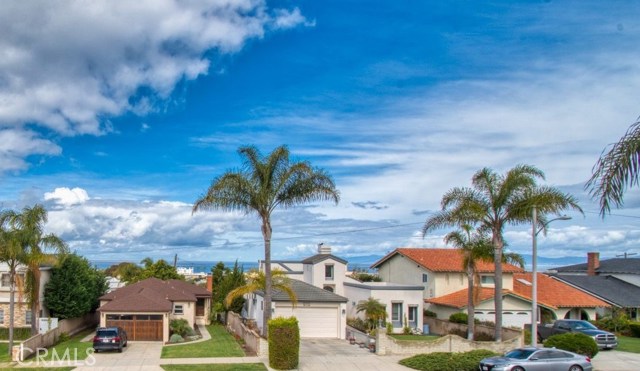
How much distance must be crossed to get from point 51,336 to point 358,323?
20589mm

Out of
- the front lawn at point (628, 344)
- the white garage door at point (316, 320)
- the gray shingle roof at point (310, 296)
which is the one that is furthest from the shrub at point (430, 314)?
the front lawn at point (628, 344)

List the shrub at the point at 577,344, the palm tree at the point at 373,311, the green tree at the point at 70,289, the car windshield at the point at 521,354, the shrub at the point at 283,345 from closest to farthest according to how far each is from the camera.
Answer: the car windshield at the point at 521,354 → the shrub at the point at 283,345 → the shrub at the point at 577,344 → the palm tree at the point at 373,311 → the green tree at the point at 70,289

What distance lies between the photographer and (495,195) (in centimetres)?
3438

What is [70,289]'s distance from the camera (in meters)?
44.2

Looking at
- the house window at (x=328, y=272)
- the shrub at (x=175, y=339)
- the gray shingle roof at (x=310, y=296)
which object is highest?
the house window at (x=328, y=272)

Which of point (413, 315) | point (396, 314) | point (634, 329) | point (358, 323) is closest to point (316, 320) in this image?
point (358, 323)

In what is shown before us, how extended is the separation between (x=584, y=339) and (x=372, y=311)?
1513cm

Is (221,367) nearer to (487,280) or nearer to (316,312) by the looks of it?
(316,312)

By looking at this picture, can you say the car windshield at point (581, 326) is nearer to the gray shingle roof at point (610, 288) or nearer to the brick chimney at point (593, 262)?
the gray shingle roof at point (610, 288)

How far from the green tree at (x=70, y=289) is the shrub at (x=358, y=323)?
19497 mm

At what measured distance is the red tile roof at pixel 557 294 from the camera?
1946 inches

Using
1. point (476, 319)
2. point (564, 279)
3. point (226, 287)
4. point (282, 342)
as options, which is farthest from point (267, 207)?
point (564, 279)

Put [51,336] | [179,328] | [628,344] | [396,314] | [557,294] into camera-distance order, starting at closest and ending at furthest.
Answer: [51,336]
[628,344]
[179,328]
[396,314]
[557,294]
